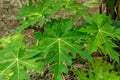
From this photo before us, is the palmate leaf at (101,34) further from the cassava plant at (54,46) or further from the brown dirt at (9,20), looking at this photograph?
the brown dirt at (9,20)

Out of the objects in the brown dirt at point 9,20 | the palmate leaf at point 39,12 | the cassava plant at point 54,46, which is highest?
the palmate leaf at point 39,12

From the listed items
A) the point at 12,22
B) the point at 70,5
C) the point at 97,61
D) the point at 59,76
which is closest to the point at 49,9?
the point at 70,5

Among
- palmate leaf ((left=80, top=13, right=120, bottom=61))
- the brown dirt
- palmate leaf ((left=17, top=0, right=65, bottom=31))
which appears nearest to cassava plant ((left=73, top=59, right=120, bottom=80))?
palmate leaf ((left=80, top=13, right=120, bottom=61))

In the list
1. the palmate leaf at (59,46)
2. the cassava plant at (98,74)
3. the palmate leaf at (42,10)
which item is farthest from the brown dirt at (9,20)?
the palmate leaf at (59,46)

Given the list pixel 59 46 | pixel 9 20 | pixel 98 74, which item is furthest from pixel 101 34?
pixel 9 20

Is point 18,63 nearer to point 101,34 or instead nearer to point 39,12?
point 39,12

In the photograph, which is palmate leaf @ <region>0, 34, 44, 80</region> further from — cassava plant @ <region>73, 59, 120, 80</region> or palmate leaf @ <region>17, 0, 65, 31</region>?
cassava plant @ <region>73, 59, 120, 80</region>

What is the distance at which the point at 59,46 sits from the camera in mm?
1494

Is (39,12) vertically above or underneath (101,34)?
above

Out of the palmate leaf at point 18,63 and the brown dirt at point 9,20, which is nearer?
the palmate leaf at point 18,63

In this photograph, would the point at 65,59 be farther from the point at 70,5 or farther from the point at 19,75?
the point at 70,5

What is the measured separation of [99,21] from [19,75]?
0.46m

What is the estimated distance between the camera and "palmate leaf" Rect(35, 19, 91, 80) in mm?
Answer: 1455

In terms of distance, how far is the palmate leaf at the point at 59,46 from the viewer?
1.46 metres
